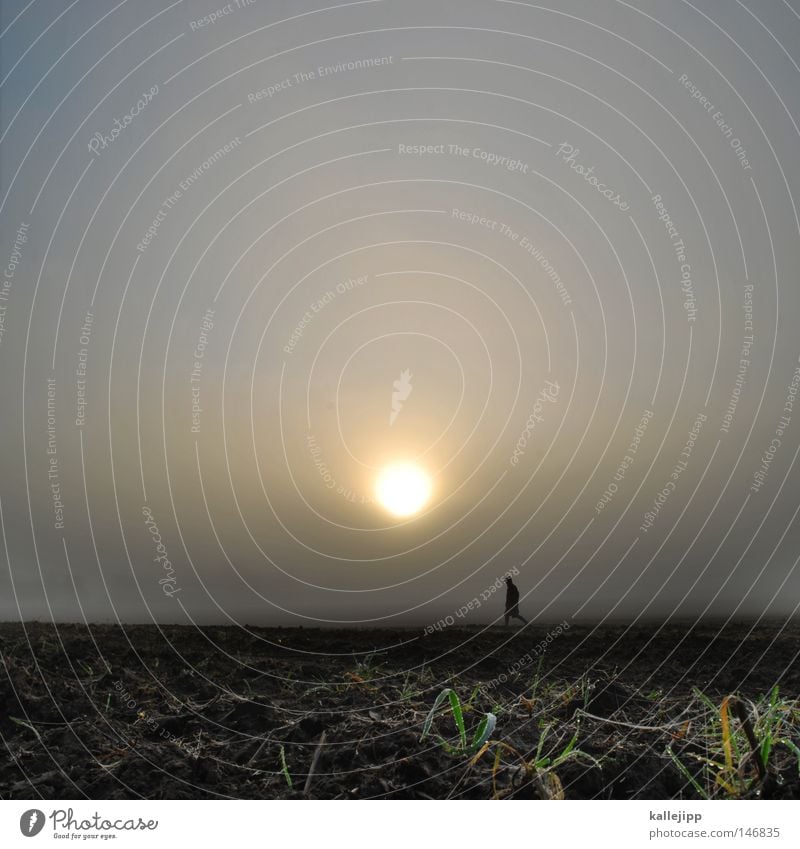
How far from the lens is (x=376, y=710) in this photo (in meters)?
3.62

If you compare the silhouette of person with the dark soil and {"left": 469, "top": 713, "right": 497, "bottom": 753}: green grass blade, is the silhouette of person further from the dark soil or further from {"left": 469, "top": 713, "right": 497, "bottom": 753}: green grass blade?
{"left": 469, "top": 713, "right": 497, "bottom": 753}: green grass blade

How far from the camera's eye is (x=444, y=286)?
545 cm

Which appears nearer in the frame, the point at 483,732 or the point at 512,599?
the point at 483,732

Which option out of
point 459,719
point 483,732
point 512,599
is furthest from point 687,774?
point 512,599

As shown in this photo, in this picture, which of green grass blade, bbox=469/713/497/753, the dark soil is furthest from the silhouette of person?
green grass blade, bbox=469/713/497/753

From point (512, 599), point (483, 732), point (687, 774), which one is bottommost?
point (687, 774)

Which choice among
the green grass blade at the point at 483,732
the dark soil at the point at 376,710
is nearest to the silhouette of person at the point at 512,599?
the dark soil at the point at 376,710

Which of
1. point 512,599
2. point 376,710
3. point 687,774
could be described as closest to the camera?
point 687,774

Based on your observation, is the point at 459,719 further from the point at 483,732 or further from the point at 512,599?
the point at 512,599

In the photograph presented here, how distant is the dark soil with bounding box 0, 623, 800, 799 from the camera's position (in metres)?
2.99

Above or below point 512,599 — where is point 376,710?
below

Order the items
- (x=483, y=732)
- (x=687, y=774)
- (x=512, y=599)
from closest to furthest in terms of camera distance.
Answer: (x=687, y=774)
(x=483, y=732)
(x=512, y=599)

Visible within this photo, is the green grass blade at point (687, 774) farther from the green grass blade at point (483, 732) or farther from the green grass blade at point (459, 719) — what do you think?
the green grass blade at point (459, 719)
